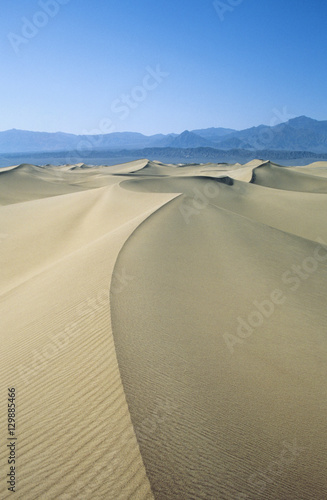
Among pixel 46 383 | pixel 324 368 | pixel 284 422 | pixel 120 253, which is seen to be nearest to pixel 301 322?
pixel 324 368

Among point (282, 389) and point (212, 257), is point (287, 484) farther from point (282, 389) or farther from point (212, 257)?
point (212, 257)

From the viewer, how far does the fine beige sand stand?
2.97 metres

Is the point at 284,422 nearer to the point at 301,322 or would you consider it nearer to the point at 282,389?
the point at 282,389

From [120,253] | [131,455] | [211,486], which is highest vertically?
[120,253]

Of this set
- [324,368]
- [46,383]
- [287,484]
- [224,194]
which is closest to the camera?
[287,484]

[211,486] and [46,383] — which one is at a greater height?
[46,383]

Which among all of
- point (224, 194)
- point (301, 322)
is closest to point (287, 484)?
point (301, 322)

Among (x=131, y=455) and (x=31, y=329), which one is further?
(x=31, y=329)

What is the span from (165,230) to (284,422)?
7966 millimetres

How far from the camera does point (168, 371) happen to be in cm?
436

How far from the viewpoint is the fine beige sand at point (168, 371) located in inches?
117

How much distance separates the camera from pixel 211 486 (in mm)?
2848

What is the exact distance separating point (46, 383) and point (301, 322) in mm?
5359

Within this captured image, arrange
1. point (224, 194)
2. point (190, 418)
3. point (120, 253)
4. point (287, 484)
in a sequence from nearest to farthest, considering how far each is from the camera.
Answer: point (287, 484), point (190, 418), point (120, 253), point (224, 194)
